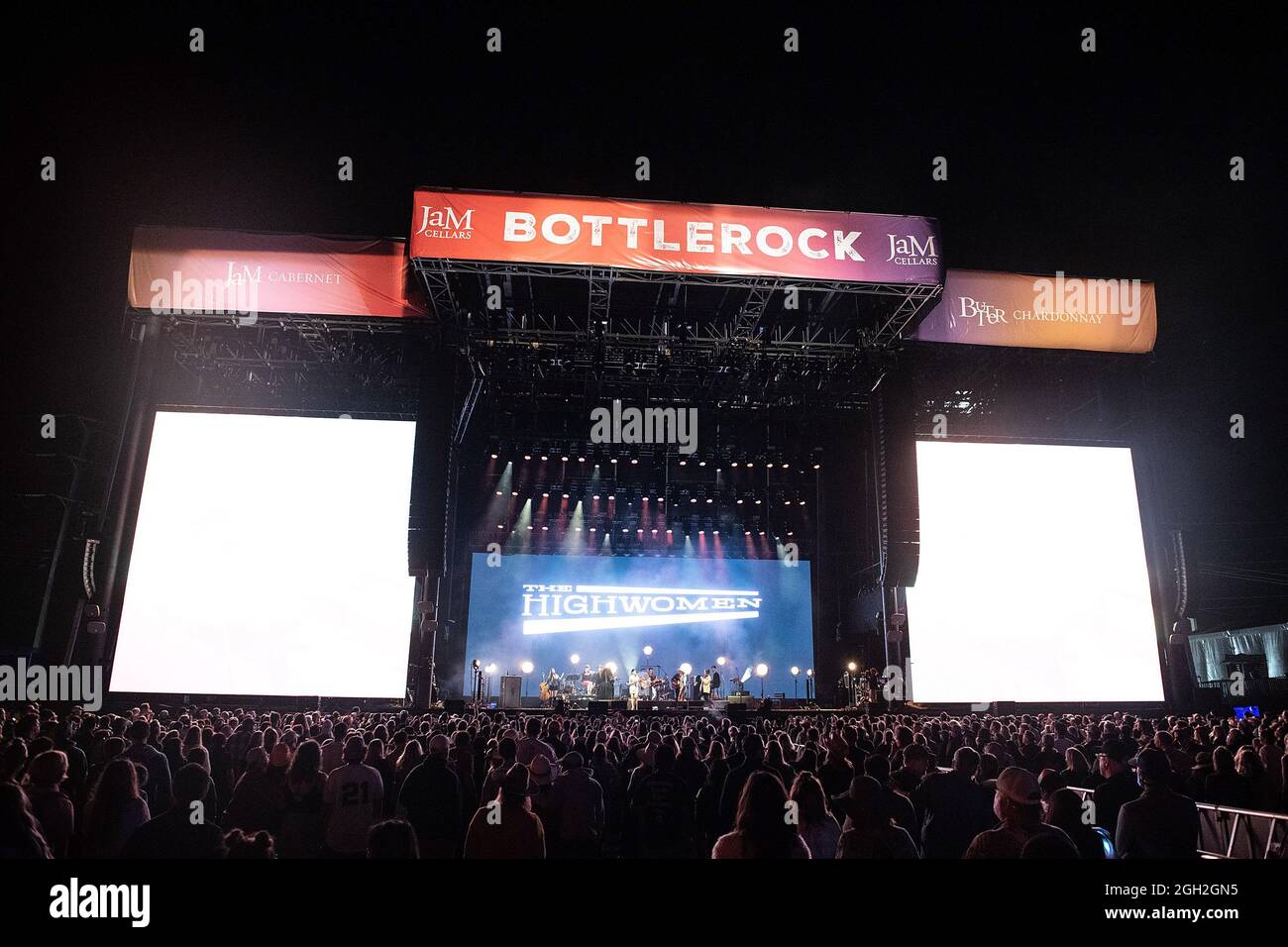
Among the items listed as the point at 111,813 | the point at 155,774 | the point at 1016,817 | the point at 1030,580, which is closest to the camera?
the point at 1016,817

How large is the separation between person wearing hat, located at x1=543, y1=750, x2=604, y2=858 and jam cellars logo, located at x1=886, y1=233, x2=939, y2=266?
10.8 metres

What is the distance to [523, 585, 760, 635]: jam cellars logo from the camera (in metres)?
23.1

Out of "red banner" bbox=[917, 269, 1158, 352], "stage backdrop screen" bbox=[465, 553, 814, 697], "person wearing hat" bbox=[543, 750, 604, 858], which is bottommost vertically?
"person wearing hat" bbox=[543, 750, 604, 858]

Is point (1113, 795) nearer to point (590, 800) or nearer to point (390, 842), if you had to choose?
point (590, 800)

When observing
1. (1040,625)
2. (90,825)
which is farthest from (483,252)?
(1040,625)

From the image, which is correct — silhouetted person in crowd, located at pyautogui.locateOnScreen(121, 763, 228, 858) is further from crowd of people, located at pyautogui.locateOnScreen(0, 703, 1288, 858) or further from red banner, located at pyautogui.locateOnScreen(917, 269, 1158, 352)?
red banner, located at pyautogui.locateOnScreen(917, 269, 1158, 352)

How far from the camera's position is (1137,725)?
34.2 feet

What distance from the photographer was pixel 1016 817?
3.33 metres

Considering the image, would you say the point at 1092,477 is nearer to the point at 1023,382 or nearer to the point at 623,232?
the point at 1023,382

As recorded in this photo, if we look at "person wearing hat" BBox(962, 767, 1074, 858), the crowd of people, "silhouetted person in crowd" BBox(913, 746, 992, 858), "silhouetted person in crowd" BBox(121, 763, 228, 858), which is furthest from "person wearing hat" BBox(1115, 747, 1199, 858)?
"silhouetted person in crowd" BBox(121, 763, 228, 858)

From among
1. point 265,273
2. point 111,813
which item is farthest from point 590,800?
point 265,273

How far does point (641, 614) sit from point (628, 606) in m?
0.49

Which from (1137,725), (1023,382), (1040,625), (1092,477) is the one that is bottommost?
(1137,725)
